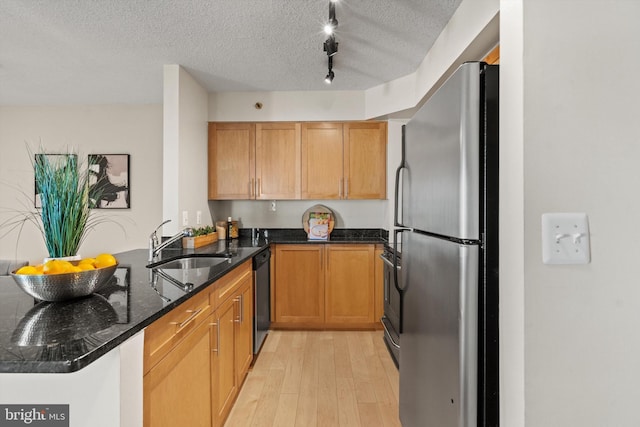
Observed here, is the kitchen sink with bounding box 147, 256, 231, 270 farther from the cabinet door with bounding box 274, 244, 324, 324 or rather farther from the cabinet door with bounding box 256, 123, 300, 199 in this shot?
the cabinet door with bounding box 256, 123, 300, 199

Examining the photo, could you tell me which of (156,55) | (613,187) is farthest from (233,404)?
(156,55)

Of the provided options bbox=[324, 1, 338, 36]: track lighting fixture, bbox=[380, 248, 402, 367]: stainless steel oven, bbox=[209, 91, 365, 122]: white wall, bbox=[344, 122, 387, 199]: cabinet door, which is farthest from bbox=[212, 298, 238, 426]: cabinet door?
bbox=[209, 91, 365, 122]: white wall

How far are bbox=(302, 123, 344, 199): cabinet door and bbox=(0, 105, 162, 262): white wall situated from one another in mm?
1809

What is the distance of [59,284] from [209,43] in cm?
208

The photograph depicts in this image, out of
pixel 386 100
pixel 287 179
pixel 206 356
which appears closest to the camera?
pixel 206 356

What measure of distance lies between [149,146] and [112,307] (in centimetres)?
335

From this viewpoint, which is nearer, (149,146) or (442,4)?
(442,4)

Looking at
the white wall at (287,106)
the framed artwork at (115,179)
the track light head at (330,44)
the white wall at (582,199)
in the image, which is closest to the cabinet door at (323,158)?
the white wall at (287,106)

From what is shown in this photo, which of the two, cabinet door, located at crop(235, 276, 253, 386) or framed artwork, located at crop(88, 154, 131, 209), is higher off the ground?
framed artwork, located at crop(88, 154, 131, 209)

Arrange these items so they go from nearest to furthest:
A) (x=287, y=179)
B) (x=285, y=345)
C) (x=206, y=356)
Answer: (x=206, y=356), (x=285, y=345), (x=287, y=179)

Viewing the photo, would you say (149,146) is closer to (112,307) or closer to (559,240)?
(112,307)

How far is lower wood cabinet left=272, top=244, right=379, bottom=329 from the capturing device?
11.3 ft

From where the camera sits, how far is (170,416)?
1199 millimetres

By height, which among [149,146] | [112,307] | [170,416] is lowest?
[170,416]
